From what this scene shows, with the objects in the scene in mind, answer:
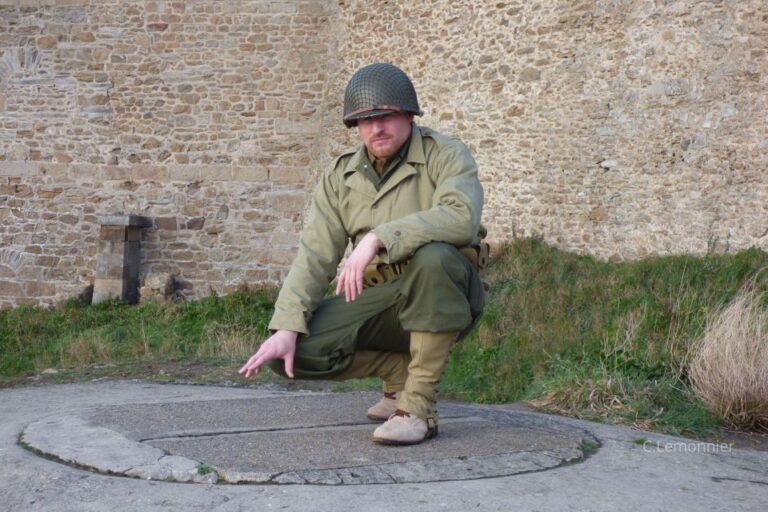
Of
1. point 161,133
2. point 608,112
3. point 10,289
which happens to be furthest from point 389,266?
point 10,289

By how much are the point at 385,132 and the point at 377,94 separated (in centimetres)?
16

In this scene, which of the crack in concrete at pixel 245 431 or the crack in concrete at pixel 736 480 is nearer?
the crack in concrete at pixel 736 480

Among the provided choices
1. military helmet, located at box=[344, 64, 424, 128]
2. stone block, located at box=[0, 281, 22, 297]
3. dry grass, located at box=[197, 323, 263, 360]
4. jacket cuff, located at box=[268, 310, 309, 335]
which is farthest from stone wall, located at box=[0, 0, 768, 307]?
jacket cuff, located at box=[268, 310, 309, 335]

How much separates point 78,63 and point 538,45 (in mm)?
6815

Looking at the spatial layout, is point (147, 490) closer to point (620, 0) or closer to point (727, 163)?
point (727, 163)

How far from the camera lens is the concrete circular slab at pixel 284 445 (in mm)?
3570

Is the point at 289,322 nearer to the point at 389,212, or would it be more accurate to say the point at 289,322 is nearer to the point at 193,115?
the point at 389,212

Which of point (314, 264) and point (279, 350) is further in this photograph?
point (314, 264)

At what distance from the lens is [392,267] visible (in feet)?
13.8

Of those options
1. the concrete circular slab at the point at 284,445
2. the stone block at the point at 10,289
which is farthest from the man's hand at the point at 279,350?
the stone block at the point at 10,289

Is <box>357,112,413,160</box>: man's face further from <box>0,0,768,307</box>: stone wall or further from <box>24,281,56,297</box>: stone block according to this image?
<box>24,281,56,297</box>: stone block

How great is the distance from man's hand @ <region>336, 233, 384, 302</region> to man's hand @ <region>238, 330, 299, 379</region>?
1.00 feet

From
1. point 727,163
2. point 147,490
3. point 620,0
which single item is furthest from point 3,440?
point 620,0

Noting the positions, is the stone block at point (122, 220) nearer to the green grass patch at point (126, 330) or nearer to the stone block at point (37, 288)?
the green grass patch at point (126, 330)
